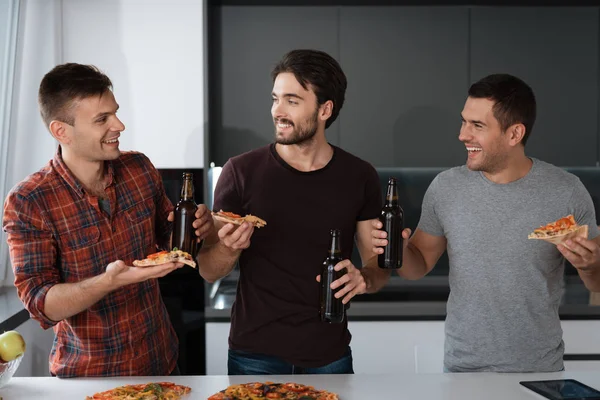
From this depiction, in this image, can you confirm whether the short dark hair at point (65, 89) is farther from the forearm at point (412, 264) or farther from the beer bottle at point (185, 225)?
the forearm at point (412, 264)

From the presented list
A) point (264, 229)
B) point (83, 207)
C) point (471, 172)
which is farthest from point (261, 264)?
point (471, 172)

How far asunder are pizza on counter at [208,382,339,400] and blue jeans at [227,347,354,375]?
329 millimetres

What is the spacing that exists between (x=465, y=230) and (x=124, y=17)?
1983 mm

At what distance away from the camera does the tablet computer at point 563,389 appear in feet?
6.44

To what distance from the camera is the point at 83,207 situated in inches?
89.1

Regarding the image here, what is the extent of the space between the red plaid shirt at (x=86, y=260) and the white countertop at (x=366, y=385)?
14 centimetres

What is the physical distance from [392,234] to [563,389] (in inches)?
25.4

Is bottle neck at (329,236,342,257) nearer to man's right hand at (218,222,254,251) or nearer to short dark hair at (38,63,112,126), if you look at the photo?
man's right hand at (218,222,254,251)

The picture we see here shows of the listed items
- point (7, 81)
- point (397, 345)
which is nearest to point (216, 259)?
point (397, 345)

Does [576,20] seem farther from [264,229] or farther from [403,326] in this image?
[264,229]

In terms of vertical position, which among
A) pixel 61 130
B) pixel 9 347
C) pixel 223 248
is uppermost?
pixel 61 130

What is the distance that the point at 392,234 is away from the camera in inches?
91.3

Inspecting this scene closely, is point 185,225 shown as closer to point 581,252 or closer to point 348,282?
point 348,282

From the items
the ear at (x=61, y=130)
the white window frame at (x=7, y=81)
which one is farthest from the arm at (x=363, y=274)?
the white window frame at (x=7, y=81)
